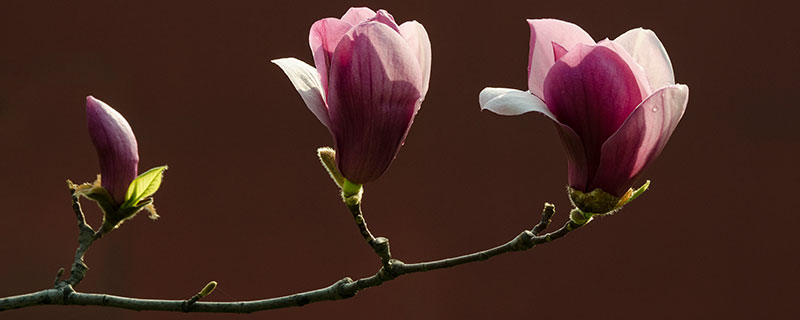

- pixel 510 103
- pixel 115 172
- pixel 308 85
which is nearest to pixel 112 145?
pixel 115 172

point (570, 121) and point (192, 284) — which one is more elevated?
point (570, 121)

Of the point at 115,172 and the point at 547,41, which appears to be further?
the point at 115,172

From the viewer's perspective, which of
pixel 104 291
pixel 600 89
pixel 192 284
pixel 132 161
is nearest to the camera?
pixel 600 89

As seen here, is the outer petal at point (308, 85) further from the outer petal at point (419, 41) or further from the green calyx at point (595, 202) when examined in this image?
the green calyx at point (595, 202)

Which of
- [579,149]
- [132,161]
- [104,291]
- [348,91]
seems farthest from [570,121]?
[104,291]

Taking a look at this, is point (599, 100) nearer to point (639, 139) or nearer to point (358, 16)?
point (639, 139)

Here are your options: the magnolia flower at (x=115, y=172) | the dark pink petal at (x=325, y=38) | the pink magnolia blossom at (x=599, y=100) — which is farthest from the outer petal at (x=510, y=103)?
the magnolia flower at (x=115, y=172)

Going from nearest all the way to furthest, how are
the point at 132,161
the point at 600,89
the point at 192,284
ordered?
the point at 600,89 → the point at 132,161 → the point at 192,284

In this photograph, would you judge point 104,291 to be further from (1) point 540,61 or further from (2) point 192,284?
(1) point 540,61
